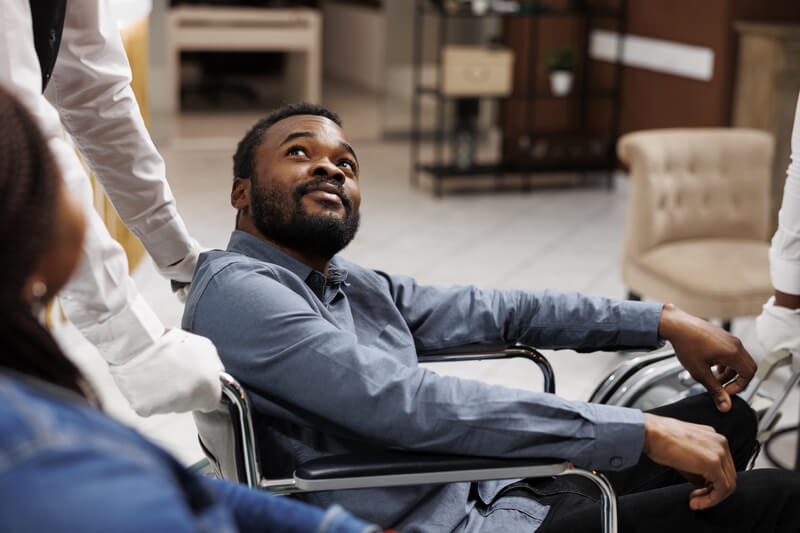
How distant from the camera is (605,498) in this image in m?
1.30

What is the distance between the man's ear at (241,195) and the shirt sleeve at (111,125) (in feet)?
0.49

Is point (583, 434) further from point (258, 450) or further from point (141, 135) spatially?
point (141, 135)

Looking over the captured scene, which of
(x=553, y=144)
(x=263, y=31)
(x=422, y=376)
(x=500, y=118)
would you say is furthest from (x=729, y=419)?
(x=263, y=31)

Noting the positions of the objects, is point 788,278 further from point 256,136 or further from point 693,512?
point 256,136

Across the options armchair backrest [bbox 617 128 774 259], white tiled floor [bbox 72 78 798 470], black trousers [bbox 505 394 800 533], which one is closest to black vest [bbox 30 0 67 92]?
black trousers [bbox 505 394 800 533]

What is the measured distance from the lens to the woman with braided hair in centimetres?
52

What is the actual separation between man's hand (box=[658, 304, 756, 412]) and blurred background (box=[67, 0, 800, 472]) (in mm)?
1275

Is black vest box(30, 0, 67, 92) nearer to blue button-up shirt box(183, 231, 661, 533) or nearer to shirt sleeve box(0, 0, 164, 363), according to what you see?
shirt sleeve box(0, 0, 164, 363)

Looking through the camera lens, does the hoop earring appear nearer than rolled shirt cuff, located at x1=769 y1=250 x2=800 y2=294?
Yes

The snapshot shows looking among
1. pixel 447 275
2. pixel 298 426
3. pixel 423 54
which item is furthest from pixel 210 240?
pixel 423 54

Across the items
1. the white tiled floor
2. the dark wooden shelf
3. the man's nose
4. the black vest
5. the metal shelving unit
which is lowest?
the white tiled floor

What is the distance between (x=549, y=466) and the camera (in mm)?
1271

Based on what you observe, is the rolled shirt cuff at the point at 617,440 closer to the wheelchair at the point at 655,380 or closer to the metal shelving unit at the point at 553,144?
the wheelchair at the point at 655,380

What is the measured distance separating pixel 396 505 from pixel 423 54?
23.6 feet
